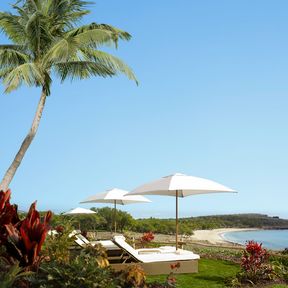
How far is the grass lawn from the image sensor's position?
7.99 m

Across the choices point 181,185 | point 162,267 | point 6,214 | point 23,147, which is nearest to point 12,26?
point 23,147

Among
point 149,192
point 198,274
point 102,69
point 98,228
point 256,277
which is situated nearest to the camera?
point 256,277

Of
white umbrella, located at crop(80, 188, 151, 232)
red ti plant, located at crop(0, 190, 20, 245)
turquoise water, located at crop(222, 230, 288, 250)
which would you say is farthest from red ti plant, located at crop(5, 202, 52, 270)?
turquoise water, located at crop(222, 230, 288, 250)

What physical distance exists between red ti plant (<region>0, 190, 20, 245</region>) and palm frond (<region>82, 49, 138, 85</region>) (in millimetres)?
10213

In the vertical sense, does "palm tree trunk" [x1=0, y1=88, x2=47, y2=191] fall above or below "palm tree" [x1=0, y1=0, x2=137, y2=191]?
below

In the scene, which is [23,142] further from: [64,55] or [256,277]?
[256,277]

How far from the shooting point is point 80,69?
16.3 metres

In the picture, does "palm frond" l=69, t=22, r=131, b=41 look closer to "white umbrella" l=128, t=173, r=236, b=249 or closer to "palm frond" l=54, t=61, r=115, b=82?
"palm frond" l=54, t=61, r=115, b=82

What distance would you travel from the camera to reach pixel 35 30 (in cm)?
1648

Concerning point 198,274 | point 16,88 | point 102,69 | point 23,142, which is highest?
point 102,69

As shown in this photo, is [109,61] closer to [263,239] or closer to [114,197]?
[114,197]

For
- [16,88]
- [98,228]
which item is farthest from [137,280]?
[98,228]

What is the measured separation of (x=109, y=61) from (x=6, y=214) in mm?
11139

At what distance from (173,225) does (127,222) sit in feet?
11.6
